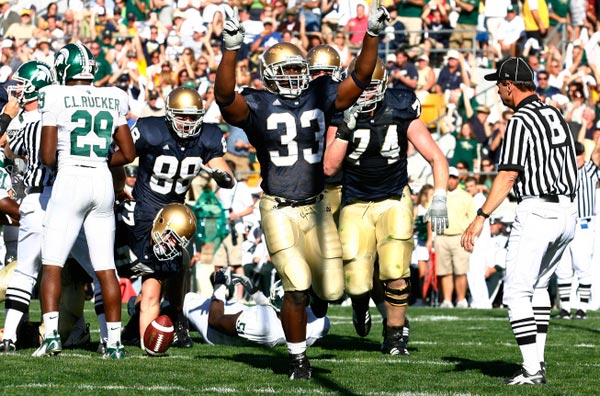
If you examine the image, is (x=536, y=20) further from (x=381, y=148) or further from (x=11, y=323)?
(x=11, y=323)

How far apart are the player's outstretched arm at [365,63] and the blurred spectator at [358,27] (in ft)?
38.1

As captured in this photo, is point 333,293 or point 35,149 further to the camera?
point 35,149

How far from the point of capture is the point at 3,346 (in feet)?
25.1

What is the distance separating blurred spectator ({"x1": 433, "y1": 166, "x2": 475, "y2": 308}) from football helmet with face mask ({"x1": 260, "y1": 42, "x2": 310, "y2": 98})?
25.6ft

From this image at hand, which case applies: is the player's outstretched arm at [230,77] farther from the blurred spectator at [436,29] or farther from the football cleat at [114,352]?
the blurred spectator at [436,29]

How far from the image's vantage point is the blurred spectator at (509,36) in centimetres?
1770

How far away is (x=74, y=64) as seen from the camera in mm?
7250

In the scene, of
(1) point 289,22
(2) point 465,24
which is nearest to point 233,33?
(2) point 465,24

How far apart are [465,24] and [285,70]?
11.9m

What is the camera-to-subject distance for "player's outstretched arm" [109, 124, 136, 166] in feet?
24.2

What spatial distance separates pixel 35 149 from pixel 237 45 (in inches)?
86.8

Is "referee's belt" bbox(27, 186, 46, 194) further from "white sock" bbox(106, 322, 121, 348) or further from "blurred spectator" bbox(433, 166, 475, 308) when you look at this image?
"blurred spectator" bbox(433, 166, 475, 308)

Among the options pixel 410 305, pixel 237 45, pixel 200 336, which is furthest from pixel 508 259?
pixel 410 305

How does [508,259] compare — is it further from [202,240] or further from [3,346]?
[202,240]
